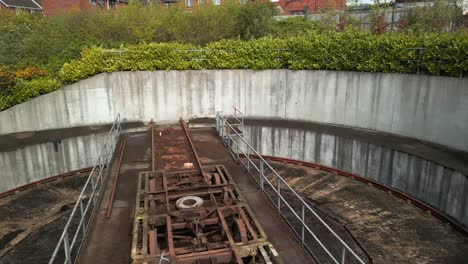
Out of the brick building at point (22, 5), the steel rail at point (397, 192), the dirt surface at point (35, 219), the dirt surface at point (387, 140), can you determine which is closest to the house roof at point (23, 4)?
the brick building at point (22, 5)

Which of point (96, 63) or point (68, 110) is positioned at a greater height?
point (96, 63)

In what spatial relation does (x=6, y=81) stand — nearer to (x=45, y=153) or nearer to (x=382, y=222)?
(x=45, y=153)

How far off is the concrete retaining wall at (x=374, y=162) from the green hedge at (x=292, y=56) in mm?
3323

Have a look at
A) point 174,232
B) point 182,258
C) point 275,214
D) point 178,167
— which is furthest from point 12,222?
point 275,214

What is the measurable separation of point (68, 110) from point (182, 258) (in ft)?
37.7

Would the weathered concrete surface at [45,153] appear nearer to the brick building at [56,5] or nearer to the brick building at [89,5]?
the brick building at [89,5]

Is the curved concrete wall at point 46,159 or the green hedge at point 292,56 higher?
the green hedge at point 292,56

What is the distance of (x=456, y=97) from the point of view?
12352 millimetres

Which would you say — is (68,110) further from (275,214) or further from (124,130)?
(275,214)

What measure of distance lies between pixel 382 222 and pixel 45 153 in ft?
39.1

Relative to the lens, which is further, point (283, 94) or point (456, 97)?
point (283, 94)

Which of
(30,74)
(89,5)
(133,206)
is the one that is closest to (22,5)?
(89,5)

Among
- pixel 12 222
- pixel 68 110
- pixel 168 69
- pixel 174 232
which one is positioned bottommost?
pixel 12 222

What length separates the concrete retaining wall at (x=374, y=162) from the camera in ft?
34.8
